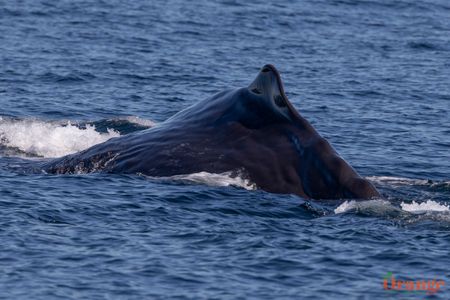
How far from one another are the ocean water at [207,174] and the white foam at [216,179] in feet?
0.10

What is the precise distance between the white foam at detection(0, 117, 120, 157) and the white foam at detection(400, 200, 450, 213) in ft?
25.6

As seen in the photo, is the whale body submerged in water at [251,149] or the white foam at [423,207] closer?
the whale body submerged in water at [251,149]

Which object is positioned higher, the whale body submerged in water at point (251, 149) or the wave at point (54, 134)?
the whale body submerged in water at point (251, 149)

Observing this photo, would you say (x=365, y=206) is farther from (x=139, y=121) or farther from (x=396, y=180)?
(x=139, y=121)

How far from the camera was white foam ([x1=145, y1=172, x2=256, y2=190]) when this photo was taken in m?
18.9

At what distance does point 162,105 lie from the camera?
30922 millimetres

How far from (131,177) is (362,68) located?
825 inches

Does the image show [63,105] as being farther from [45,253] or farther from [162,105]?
[45,253]

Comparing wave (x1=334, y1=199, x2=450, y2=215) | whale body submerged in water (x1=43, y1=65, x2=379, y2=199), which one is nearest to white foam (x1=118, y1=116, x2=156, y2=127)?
whale body submerged in water (x1=43, y1=65, x2=379, y2=199)

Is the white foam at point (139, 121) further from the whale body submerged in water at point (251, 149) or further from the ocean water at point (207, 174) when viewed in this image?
the whale body submerged in water at point (251, 149)

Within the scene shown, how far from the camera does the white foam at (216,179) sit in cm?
1889

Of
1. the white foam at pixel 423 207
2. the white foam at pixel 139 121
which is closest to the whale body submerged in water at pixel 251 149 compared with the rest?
the white foam at pixel 423 207

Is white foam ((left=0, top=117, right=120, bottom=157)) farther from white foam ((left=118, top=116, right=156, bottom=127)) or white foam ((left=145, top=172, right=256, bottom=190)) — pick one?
white foam ((left=145, top=172, right=256, bottom=190))

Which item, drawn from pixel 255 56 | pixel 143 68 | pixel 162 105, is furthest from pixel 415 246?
pixel 255 56
